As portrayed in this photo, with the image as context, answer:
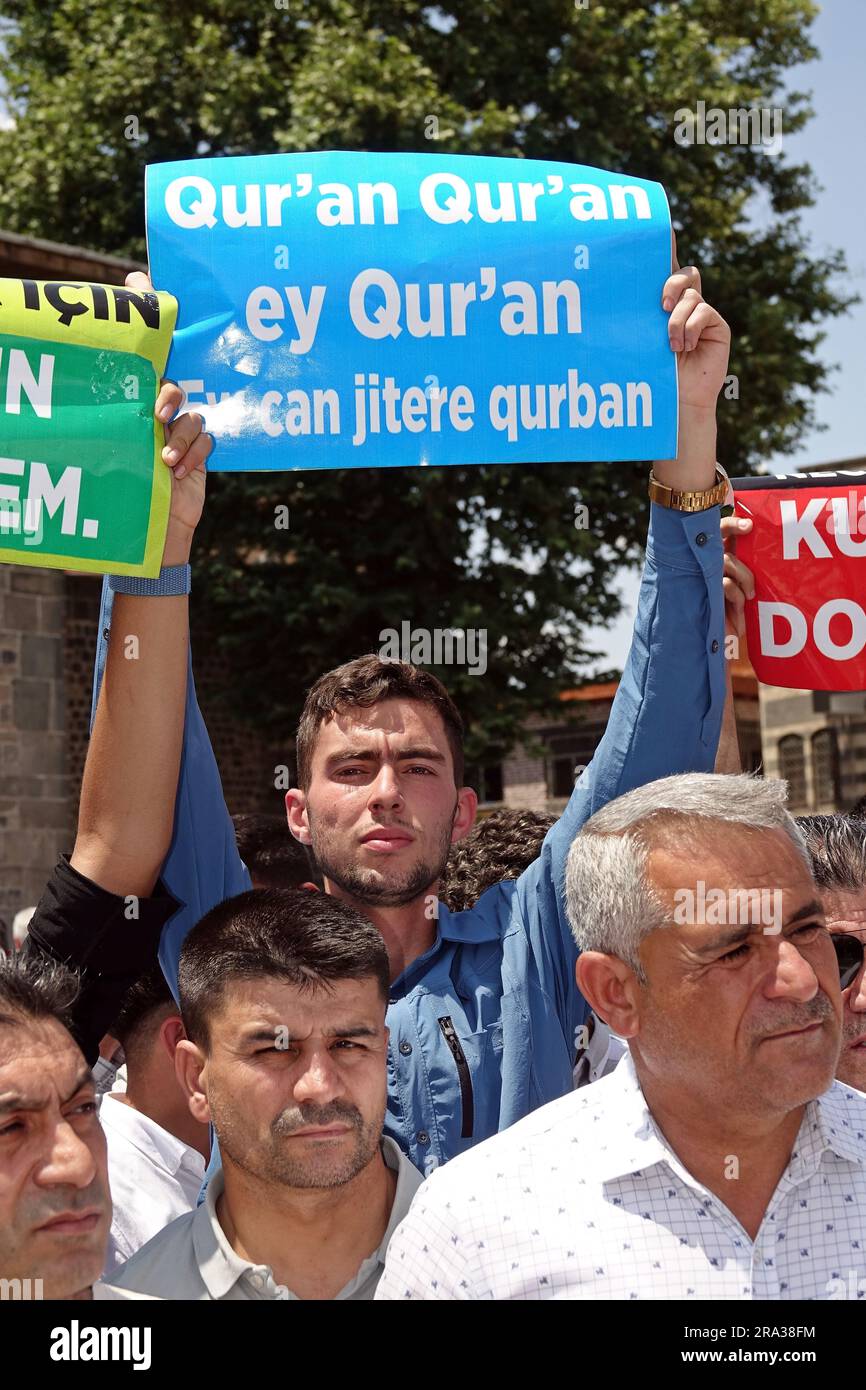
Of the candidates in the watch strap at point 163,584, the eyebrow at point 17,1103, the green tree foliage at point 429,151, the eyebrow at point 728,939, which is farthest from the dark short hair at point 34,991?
the green tree foliage at point 429,151

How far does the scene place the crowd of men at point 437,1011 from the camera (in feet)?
7.81

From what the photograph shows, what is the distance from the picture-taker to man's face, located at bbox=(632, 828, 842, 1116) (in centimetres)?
237

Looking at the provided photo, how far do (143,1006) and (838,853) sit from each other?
1526 mm

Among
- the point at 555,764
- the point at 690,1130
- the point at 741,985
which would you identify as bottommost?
the point at 690,1130

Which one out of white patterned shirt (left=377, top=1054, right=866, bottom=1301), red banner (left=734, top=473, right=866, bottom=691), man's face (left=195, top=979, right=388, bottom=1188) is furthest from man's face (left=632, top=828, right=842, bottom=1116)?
red banner (left=734, top=473, right=866, bottom=691)

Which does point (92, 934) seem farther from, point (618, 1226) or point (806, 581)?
point (806, 581)

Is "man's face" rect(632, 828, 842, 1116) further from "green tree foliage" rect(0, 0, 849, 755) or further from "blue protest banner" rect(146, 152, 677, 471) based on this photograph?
"green tree foliage" rect(0, 0, 849, 755)

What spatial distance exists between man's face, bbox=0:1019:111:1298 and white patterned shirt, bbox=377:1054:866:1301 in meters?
0.45

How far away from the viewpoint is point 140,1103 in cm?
367

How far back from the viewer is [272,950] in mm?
2840

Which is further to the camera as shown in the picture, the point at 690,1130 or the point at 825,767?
the point at 825,767

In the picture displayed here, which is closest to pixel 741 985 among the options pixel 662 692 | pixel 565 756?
pixel 662 692

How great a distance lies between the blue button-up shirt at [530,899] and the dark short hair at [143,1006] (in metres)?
0.40

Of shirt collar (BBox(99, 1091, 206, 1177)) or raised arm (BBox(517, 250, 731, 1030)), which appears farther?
shirt collar (BBox(99, 1091, 206, 1177))
